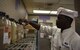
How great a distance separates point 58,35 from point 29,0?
3523 millimetres

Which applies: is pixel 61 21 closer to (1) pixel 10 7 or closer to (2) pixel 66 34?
(2) pixel 66 34

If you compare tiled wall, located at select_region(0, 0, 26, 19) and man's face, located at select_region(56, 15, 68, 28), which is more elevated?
tiled wall, located at select_region(0, 0, 26, 19)

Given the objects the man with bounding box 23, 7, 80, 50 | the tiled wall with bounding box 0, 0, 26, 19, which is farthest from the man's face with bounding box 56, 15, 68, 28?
the tiled wall with bounding box 0, 0, 26, 19

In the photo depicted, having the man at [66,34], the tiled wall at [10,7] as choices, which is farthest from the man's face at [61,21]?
the tiled wall at [10,7]

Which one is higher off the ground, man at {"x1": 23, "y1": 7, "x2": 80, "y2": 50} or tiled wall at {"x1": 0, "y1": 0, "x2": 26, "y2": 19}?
tiled wall at {"x1": 0, "y1": 0, "x2": 26, "y2": 19}

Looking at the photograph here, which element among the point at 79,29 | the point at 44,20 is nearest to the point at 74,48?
the point at 79,29

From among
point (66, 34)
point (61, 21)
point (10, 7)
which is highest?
point (10, 7)

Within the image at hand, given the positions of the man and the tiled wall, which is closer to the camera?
the man

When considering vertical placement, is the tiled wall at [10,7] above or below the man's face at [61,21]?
above

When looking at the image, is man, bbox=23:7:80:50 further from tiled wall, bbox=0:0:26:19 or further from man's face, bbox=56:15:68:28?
tiled wall, bbox=0:0:26:19

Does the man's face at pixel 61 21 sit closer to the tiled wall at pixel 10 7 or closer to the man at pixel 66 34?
the man at pixel 66 34

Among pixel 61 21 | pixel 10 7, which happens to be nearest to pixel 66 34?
pixel 61 21

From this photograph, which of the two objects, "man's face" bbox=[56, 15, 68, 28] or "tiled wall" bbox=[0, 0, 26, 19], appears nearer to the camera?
"man's face" bbox=[56, 15, 68, 28]

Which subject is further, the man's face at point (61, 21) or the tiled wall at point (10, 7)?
the tiled wall at point (10, 7)
